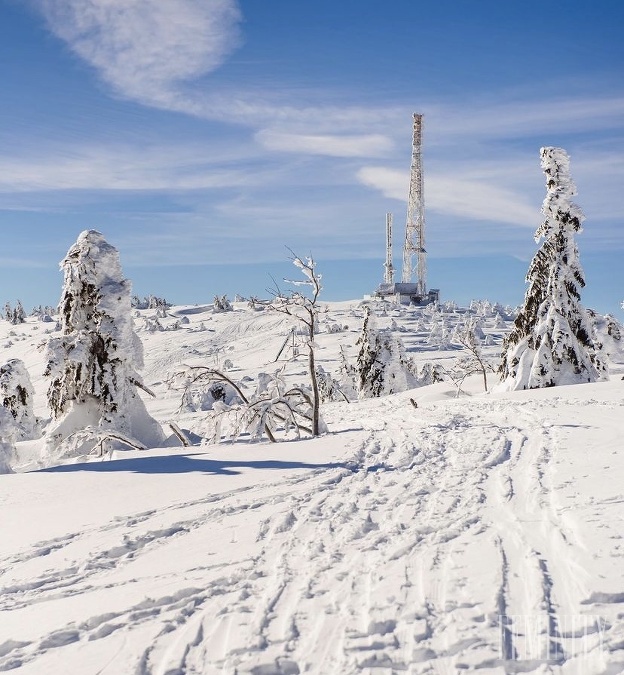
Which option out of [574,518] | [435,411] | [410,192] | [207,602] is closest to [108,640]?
[207,602]

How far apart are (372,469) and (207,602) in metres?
5.79

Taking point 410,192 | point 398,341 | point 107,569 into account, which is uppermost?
point 410,192

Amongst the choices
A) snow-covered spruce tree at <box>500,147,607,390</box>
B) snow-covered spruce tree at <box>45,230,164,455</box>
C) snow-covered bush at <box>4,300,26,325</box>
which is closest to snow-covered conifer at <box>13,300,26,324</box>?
snow-covered bush at <box>4,300,26,325</box>

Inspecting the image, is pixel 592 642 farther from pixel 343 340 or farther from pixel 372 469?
pixel 343 340

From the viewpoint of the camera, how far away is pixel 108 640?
14.3 ft

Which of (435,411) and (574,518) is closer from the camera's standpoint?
(574,518)

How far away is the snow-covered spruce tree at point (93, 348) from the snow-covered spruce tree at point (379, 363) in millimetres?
23473

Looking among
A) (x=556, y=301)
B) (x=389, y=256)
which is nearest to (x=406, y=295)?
(x=389, y=256)

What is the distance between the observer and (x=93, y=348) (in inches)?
790

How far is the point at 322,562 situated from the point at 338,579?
1.54 feet

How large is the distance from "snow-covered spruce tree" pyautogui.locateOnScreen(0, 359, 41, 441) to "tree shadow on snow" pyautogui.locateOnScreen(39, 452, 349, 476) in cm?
2334

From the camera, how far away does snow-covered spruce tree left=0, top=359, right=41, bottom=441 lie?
3228 cm

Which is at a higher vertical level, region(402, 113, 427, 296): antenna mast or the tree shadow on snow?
region(402, 113, 427, 296): antenna mast

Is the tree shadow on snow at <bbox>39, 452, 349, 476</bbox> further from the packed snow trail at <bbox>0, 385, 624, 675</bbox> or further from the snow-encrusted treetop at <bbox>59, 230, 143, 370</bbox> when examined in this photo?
the snow-encrusted treetop at <bbox>59, 230, 143, 370</bbox>
